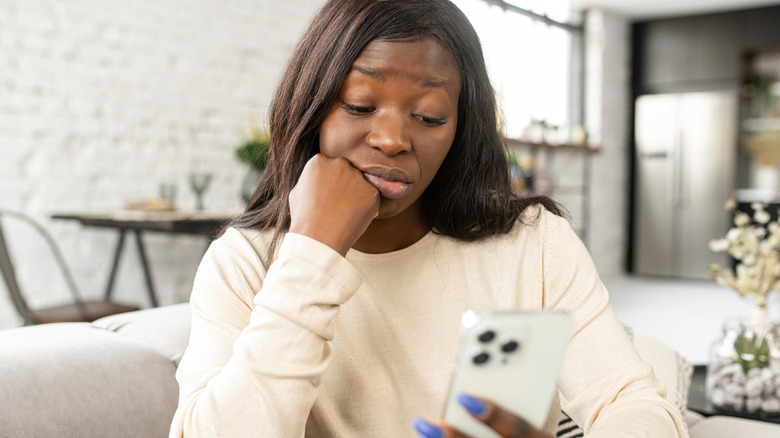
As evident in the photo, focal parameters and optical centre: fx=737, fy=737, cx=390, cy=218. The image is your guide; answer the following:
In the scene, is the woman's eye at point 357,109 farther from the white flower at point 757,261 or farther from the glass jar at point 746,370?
the white flower at point 757,261

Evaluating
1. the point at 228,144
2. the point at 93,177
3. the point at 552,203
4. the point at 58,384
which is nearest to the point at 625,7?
the point at 228,144

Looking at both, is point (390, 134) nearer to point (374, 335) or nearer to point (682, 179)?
point (374, 335)

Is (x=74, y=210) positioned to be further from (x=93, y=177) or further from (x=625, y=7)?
(x=625, y=7)

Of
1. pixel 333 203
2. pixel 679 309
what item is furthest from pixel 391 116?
pixel 679 309

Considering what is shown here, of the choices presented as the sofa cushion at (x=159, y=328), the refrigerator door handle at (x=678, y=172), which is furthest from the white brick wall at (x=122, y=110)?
the refrigerator door handle at (x=678, y=172)

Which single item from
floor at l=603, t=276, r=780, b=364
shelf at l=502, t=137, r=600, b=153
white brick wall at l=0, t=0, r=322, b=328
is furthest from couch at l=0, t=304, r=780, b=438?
shelf at l=502, t=137, r=600, b=153

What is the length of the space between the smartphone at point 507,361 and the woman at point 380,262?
28 cm

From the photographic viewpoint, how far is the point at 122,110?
3814 millimetres

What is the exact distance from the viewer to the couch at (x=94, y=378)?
0.95m

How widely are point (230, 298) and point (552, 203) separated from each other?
53 centimetres

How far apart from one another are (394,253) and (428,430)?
54 centimetres

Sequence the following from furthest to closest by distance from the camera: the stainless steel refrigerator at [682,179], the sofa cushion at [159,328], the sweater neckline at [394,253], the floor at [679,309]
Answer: the stainless steel refrigerator at [682,179] → the floor at [679,309] → the sofa cushion at [159,328] → the sweater neckline at [394,253]

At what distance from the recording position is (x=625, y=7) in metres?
7.37

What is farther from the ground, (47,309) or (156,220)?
(156,220)
